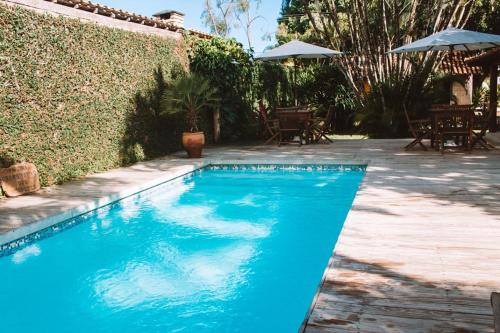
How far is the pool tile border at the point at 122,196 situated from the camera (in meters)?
5.13

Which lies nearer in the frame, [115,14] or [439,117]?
[439,117]

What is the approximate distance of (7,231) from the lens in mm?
5027

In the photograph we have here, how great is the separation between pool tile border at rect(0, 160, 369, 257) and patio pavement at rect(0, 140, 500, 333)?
0.12 feet

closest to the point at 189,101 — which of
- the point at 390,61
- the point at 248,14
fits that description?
the point at 390,61

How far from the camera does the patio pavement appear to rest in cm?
268

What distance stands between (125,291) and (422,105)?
11.2m

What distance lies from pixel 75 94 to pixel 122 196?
2.31 m

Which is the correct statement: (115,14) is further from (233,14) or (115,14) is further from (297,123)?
(233,14)

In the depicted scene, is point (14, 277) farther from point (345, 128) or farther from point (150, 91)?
point (345, 128)

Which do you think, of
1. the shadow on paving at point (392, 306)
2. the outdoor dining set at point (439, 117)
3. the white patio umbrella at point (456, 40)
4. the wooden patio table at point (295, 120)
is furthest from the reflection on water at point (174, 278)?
the wooden patio table at point (295, 120)

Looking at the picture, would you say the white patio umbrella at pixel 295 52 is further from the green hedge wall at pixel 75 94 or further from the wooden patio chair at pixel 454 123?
the wooden patio chair at pixel 454 123

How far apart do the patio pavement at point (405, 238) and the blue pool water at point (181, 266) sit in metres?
0.48

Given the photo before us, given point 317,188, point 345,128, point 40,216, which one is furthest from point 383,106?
point 40,216

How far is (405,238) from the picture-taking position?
13.3 feet
